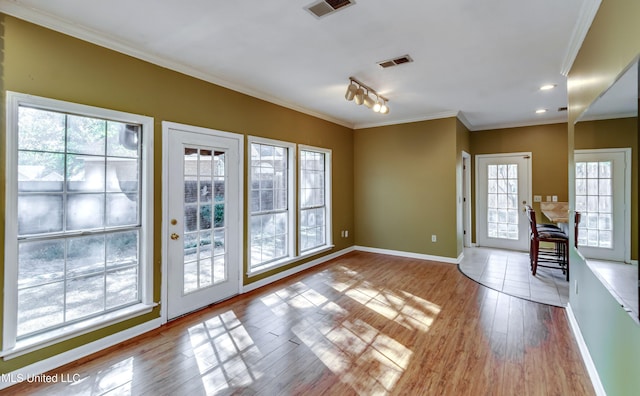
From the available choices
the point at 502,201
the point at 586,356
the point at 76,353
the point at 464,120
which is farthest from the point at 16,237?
the point at 502,201

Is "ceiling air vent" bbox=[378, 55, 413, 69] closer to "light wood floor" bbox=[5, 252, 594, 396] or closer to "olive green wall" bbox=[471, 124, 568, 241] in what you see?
"light wood floor" bbox=[5, 252, 594, 396]

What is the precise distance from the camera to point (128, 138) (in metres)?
2.71

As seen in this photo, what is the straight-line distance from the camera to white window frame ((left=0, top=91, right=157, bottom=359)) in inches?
79.7

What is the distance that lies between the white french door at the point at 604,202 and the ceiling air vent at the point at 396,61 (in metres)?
1.66

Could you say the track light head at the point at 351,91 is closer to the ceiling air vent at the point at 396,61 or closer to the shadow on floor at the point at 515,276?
the ceiling air vent at the point at 396,61

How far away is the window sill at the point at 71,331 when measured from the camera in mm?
2049

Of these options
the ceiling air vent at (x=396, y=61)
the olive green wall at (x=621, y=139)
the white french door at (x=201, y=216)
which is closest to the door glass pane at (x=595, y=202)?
the olive green wall at (x=621, y=139)

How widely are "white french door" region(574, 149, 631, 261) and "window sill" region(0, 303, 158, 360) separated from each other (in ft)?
11.4

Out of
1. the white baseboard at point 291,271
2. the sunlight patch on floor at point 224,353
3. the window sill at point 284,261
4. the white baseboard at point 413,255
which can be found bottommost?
the sunlight patch on floor at point 224,353

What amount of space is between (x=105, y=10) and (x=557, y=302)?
16.9ft

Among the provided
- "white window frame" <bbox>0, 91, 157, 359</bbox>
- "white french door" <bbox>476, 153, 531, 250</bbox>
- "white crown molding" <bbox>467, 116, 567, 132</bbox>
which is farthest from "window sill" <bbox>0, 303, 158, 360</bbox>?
"white crown molding" <bbox>467, 116, 567, 132</bbox>

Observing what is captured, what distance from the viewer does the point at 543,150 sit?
5688mm

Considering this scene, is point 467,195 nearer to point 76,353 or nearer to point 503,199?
point 503,199

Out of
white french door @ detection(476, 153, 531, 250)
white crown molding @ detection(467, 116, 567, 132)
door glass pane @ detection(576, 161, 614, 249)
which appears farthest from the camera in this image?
white french door @ detection(476, 153, 531, 250)
